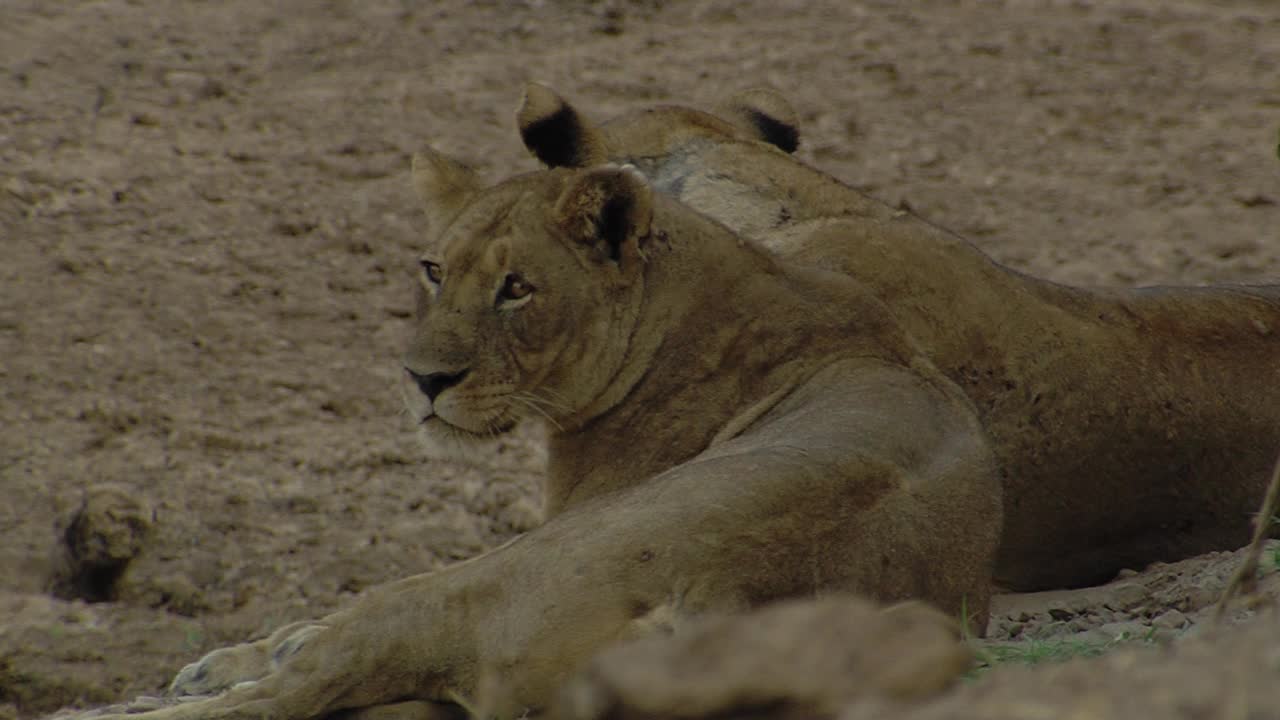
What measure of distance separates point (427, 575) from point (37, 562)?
2877mm

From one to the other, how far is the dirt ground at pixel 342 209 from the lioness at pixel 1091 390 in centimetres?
27

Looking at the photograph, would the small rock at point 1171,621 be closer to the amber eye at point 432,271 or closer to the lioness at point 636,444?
the lioness at point 636,444

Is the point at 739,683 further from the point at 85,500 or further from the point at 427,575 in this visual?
the point at 85,500

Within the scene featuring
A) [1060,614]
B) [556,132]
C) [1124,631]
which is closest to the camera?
[1124,631]

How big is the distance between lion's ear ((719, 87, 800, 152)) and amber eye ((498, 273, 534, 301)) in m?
2.15

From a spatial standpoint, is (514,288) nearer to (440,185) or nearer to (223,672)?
(440,185)

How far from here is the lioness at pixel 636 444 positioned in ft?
11.9

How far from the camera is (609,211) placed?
15.5 ft

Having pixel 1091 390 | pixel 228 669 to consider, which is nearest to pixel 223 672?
pixel 228 669

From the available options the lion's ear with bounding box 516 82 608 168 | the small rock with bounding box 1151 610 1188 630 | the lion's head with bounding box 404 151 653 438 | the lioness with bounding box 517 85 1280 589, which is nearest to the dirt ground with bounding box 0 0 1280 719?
the small rock with bounding box 1151 610 1188 630

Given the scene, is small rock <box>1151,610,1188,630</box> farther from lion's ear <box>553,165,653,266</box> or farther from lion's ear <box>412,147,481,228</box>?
lion's ear <box>412,147,481,228</box>

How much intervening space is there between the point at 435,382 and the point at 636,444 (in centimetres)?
52

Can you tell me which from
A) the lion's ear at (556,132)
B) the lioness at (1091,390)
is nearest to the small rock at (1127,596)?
the lioness at (1091,390)

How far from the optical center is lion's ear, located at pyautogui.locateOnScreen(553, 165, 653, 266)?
15.4 feet
